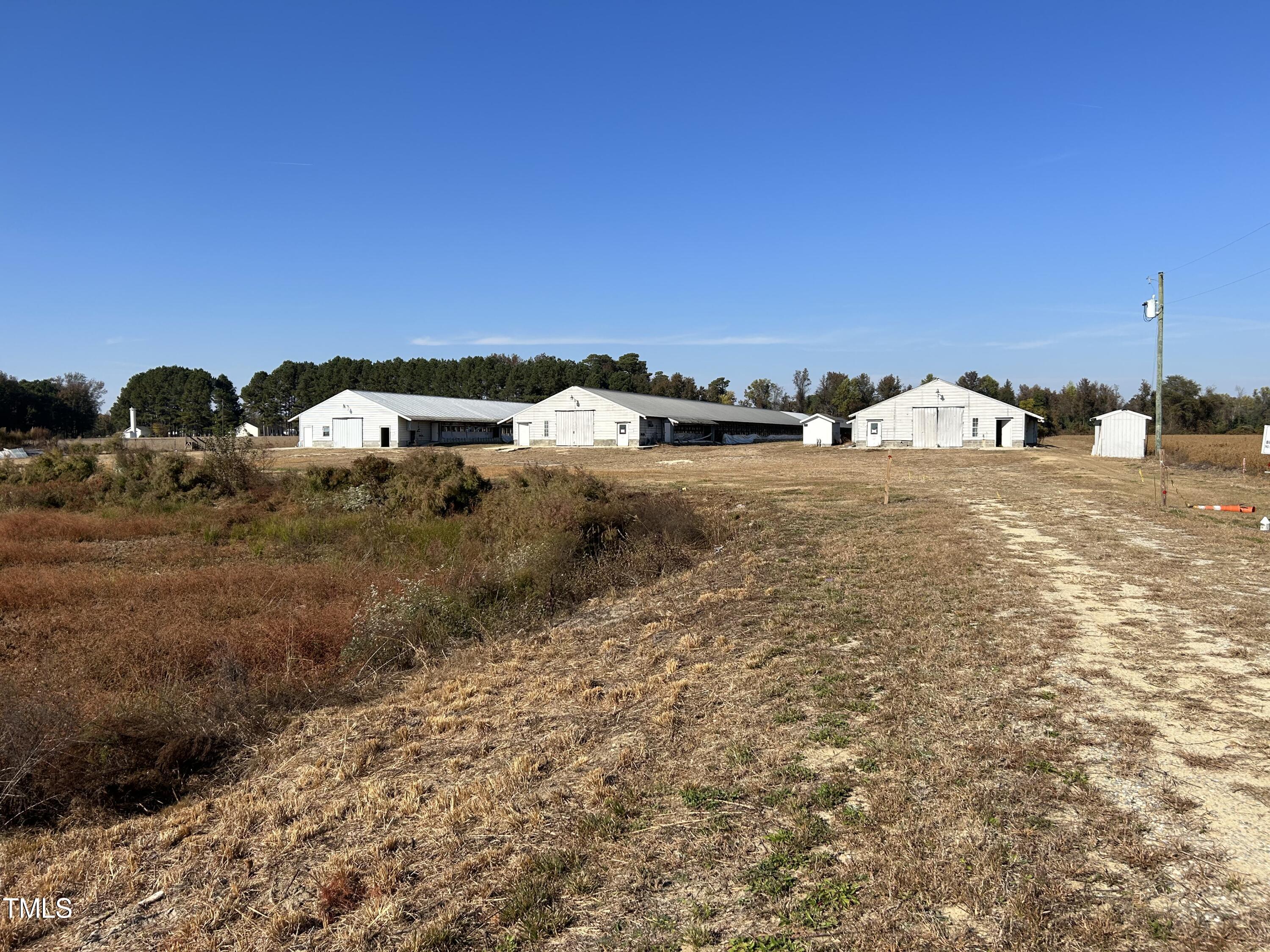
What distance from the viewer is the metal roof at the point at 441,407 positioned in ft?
198

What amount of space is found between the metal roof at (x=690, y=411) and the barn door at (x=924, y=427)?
1759 centimetres

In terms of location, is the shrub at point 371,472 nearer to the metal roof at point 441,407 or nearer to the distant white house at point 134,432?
the metal roof at point 441,407

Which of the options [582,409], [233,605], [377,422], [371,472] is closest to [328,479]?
[371,472]

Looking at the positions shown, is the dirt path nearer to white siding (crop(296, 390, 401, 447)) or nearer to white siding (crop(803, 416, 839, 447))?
white siding (crop(803, 416, 839, 447))

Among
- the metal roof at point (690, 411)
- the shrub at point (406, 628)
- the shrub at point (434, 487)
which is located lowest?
the shrub at point (406, 628)

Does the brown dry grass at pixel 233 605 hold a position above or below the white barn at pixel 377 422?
below

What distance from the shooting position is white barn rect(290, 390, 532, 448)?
59.4 meters

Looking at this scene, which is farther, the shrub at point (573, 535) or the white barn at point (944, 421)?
the white barn at point (944, 421)

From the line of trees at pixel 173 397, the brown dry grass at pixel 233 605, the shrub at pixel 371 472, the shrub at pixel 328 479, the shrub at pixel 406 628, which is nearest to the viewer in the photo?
the brown dry grass at pixel 233 605

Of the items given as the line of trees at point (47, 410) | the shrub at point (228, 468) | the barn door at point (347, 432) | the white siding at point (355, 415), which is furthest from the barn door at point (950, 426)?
the line of trees at point (47, 410)

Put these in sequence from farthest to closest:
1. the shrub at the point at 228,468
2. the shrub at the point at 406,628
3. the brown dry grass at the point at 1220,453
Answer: the brown dry grass at the point at 1220,453 < the shrub at the point at 228,468 < the shrub at the point at 406,628

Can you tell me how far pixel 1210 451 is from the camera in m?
38.4

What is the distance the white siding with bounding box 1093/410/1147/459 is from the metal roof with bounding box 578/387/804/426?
96.3 ft

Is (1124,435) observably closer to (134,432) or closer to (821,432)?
(821,432)
